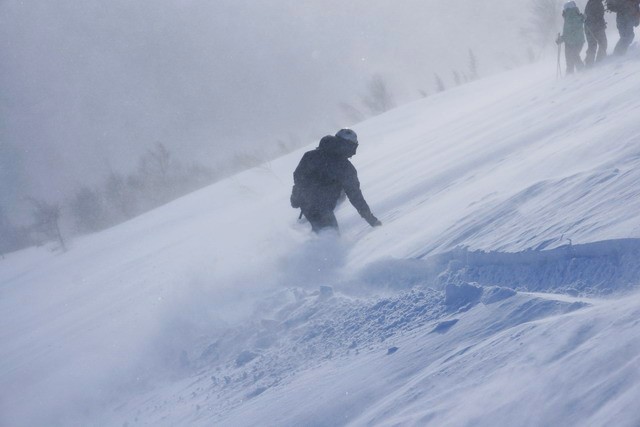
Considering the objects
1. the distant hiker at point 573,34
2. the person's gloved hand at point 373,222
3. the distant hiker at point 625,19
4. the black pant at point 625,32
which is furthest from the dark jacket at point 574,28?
the person's gloved hand at point 373,222

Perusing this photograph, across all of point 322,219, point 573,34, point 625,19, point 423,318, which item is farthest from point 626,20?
Answer: point 423,318

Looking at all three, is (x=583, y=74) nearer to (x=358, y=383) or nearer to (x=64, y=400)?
(x=358, y=383)

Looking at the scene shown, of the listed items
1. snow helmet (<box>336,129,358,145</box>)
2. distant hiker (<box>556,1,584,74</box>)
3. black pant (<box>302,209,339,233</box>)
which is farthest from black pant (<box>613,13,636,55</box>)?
black pant (<box>302,209,339,233</box>)

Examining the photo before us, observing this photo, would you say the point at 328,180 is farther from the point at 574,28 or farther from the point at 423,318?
the point at 574,28

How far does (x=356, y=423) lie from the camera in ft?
6.26

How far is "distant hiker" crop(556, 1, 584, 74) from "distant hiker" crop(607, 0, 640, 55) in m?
0.69

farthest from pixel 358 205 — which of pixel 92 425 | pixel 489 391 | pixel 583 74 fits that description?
pixel 583 74

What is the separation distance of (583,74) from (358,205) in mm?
5932

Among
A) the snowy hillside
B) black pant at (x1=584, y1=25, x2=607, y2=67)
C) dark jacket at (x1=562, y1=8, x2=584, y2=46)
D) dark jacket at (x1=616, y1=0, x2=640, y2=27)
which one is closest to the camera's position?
the snowy hillside

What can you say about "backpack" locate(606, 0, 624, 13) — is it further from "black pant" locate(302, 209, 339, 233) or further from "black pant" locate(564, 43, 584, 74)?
"black pant" locate(302, 209, 339, 233)

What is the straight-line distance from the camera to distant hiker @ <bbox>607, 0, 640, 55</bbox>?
8266 millimetres

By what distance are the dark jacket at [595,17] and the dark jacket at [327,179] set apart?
6.85 meters

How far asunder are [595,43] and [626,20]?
698 mm

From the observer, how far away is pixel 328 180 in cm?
537
